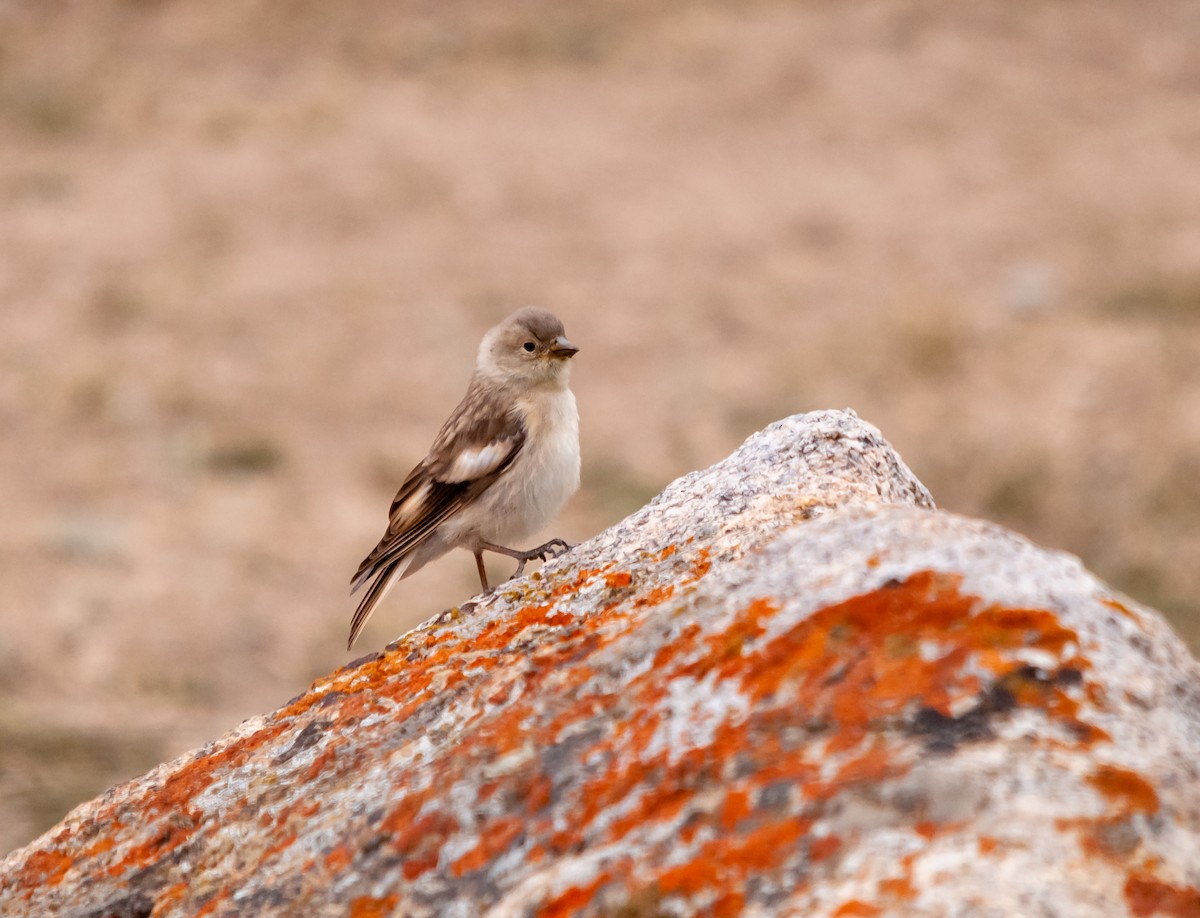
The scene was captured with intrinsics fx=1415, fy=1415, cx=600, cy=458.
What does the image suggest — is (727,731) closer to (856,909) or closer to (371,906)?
(856,909)

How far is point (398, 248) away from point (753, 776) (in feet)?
70.8

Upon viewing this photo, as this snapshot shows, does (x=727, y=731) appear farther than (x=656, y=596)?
No

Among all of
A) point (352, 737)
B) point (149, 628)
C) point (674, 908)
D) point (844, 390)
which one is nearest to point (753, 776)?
point (674, 908)

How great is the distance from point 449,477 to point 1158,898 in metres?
3.38

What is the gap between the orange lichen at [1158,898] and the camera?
2.51m

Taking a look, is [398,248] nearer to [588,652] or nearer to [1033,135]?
[1033,135]

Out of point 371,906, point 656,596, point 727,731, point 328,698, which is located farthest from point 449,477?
point 727,731

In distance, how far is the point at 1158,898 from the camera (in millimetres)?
2527

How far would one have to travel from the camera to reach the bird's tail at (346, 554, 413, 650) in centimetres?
507

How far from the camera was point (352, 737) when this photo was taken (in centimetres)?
364

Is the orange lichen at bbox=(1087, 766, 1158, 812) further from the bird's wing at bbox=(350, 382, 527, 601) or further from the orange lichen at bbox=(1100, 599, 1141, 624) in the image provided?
the bird's wing at bbox=(350, 382, 527, 601)

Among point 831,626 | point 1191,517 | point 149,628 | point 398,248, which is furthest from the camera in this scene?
point 398,248

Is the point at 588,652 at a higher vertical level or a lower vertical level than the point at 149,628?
lower

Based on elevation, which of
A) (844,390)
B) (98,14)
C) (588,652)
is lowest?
(588,652)
